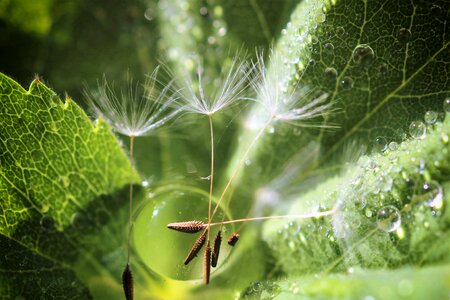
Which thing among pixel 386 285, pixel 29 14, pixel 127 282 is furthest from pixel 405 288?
pixel 29 14

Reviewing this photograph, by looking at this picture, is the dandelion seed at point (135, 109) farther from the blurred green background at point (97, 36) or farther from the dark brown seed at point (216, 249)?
the dark brown seed at point (216, 249)

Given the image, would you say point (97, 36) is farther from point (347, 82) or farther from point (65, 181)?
point (347, 82)

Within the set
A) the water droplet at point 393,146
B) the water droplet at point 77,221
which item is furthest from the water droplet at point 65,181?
the water droplet at point 393,146

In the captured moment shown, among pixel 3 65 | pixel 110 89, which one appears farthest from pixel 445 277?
pixel 3 65

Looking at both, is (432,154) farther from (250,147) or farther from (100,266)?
(100,266)

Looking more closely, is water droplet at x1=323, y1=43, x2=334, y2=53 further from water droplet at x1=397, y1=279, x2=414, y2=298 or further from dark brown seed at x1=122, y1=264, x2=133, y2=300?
dark brown seed at x1=122, y1=264, x2=133, y2=300

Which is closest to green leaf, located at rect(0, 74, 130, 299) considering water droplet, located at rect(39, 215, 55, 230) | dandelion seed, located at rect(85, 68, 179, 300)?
water droplet, located at rect(39, 215, 55, 230)
